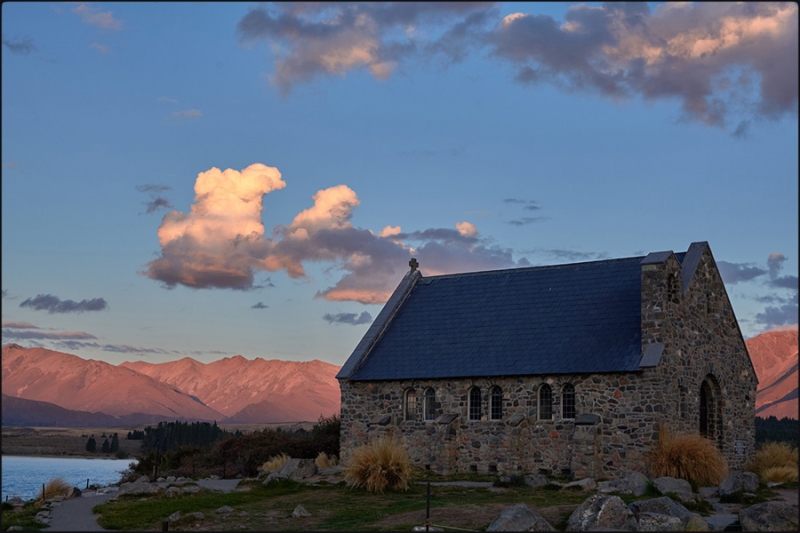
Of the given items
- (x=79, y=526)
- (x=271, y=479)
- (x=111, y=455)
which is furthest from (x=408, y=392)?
(x=111, y=455)

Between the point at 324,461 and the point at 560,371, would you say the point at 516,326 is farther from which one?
the point at 324,461

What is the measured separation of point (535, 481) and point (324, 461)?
12010 millimetres

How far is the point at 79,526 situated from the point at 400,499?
28.9ft

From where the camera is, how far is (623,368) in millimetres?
29453

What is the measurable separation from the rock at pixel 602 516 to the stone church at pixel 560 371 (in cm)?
1012

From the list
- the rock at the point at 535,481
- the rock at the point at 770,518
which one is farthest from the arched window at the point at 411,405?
the rock at the point at 770,518

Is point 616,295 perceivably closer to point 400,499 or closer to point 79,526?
point 400,499

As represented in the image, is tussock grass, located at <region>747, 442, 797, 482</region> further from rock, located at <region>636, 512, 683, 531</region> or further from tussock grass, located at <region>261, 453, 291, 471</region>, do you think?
tussock grass, located at <region>261, 453, 291, 471</region>

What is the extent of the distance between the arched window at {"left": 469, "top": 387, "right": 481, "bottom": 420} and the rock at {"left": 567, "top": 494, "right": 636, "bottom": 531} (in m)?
13.7

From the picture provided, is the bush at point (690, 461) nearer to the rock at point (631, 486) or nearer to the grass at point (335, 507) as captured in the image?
the rock at point (631, 486)

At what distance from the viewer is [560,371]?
101 feet

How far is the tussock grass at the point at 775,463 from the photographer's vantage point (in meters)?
29.2

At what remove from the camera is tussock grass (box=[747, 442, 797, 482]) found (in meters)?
29.2

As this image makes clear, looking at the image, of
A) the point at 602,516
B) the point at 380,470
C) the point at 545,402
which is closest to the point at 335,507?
the point at 380,470
